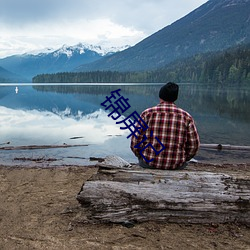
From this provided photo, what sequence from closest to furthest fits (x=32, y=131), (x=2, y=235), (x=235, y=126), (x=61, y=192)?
1. (x=2, y=235)
2. (x=61, y=192)
3. (x=32, y=131)
4. (x=235, y=126)

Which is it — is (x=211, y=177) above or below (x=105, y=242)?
above

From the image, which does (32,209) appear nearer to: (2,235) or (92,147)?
(2,235)

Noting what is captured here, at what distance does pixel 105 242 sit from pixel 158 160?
1.81m

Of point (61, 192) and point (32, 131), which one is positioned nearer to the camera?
point (61, 192)

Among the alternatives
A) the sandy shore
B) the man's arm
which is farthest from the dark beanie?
the sandy shore

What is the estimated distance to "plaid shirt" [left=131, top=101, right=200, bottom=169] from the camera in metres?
5.67

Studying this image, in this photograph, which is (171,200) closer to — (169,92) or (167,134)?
(167,134)

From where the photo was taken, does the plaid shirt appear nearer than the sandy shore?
No

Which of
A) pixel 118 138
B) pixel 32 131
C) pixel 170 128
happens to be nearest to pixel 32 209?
pixel 170 128

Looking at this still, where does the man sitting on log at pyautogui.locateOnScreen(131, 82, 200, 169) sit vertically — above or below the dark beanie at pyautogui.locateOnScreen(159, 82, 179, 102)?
below

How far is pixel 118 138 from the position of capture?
2125 cm

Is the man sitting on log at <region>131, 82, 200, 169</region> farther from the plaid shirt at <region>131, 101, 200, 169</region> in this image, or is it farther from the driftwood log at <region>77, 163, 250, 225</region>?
the driftwood log at <region>77, 163, 250, 225</region>

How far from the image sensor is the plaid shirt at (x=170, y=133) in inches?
223

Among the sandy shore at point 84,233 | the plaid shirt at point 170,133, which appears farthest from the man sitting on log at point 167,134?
the sandy shore at point 84,233
